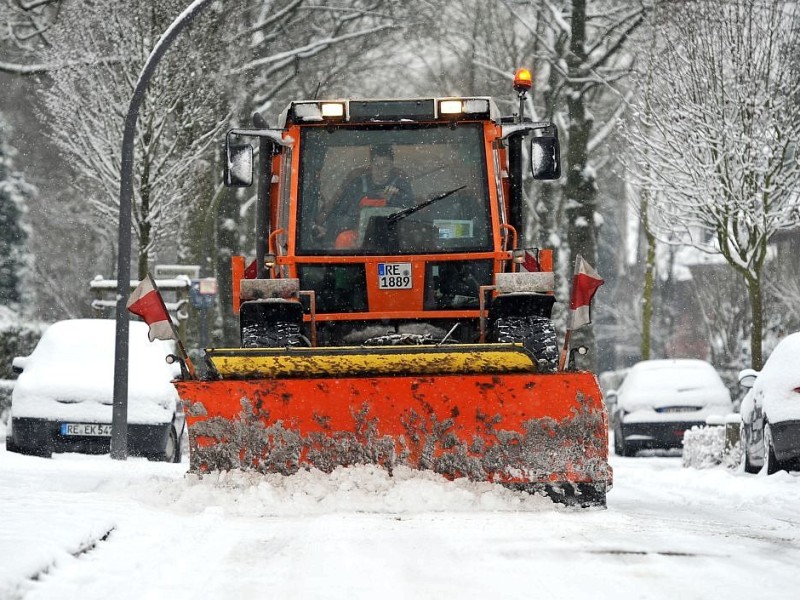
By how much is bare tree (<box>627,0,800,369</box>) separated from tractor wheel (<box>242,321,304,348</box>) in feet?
29.8

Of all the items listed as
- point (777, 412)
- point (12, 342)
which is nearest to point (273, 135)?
point (777, 412)

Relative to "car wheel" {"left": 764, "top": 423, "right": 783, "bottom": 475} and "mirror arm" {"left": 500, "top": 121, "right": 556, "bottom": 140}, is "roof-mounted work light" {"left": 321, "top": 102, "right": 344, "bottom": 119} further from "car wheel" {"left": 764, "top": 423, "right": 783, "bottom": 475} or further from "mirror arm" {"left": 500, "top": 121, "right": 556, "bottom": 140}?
"car wheel" {"left": 764, "top": 423, "right": 783, "bottom": 475}

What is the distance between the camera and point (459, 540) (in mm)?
5844

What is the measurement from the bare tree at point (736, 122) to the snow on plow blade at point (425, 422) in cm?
925

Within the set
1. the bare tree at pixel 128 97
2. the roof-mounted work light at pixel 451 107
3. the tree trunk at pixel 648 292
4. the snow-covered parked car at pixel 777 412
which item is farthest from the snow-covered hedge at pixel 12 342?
the roof-mounted work light at pixel 451 107

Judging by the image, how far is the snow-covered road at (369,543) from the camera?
4695mm

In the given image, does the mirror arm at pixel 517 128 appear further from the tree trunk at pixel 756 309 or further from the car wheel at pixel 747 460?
the tree trunk at pixel 756 309

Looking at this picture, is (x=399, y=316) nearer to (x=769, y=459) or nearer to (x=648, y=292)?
(x=769, y=459)

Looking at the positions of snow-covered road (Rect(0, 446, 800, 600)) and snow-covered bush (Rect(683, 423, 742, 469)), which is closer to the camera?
snow-covered road (Rect(0, 446, 800, 600))

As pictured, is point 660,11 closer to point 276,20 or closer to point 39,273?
point 276,20

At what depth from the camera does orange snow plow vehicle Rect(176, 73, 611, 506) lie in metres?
7.26

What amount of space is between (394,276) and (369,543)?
3208mm

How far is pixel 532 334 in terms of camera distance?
8.12 meters


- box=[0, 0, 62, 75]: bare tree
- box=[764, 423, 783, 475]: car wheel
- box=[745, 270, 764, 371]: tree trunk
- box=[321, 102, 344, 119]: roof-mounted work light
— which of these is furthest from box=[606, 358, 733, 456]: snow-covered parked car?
box=[0, 0, 62, 75]: bare tree
